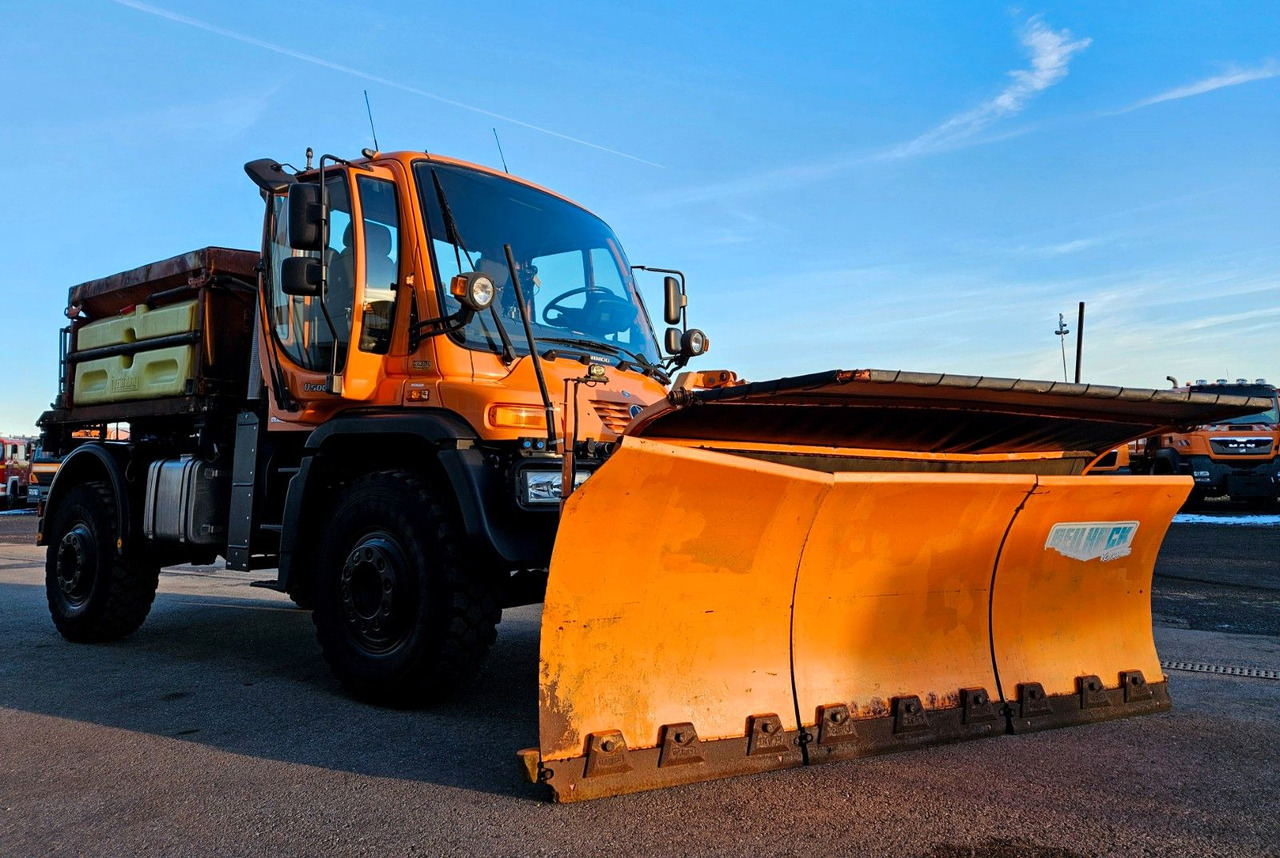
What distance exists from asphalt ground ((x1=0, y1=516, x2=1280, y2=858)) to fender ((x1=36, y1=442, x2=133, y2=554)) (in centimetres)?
115

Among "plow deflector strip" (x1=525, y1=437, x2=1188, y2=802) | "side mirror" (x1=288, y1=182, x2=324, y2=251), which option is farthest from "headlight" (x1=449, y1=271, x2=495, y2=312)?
"plow deflector strip" (x1=525, y1=437, x2=1188, y2=802)

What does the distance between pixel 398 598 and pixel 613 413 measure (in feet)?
4.30

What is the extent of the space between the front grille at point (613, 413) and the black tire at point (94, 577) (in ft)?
12.5

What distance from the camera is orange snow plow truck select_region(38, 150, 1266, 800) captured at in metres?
3.32

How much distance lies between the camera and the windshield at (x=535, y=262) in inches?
193

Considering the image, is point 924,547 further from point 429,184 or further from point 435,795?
point 429,184

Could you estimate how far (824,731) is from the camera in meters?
3.58

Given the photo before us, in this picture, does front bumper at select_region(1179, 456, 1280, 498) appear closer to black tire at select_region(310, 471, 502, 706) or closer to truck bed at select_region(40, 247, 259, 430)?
truck bed at select_region(40, 247, 259, 430)

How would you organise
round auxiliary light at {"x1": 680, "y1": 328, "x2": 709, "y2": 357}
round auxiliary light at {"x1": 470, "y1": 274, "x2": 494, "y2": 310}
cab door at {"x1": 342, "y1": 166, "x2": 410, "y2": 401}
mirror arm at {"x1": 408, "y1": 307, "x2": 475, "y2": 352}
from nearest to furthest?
1. round auxiliary light at {"x1": 470, "y1": 274, "x2": 494, "y2": 310}
2. mirror arm at {"x1": 408, "y1": 307, "x2": 475, "y2": 352}
3. cab door at {"x1": 342, "y1": 166, "x2": 410, "y2": 401}
4. round auxiliary light at {"x1": 680, "y1": 328, "x2": 709, "y2": 357}

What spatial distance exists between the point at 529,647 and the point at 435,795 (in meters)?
2.96

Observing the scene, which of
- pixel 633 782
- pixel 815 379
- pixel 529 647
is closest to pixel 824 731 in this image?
pixel 633 782

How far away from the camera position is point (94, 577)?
6.66m

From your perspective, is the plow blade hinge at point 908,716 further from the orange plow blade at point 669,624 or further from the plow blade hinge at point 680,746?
the plow blade hinge at point 680,746

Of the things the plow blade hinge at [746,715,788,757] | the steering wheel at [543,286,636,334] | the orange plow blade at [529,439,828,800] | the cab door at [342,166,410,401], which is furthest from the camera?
the steering wheel at [543,286,636,334]
